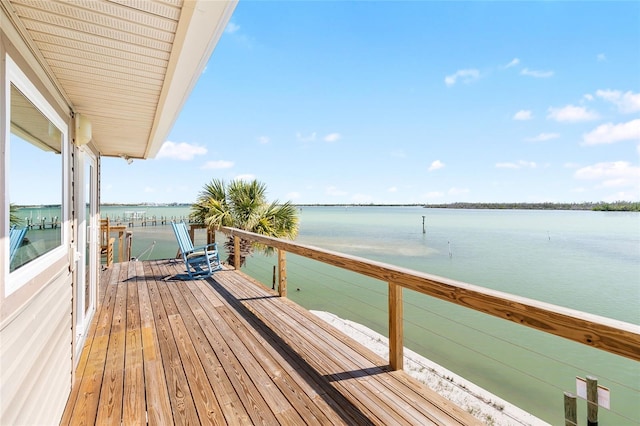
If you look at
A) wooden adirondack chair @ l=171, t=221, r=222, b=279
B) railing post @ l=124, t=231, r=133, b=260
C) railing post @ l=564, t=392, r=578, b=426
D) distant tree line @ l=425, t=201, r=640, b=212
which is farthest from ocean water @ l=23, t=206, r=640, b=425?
distant tree line @ l=425, t=201, r=640, b=212

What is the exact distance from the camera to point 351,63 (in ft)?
43.0

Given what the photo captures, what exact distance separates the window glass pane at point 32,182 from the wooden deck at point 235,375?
41.3 inches

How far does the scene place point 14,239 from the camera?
1.20 metres

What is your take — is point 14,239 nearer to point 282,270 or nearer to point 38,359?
point 38,359

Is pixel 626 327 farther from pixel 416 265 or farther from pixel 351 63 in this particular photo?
pixel 416 265

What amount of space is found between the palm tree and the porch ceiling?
15.2ft

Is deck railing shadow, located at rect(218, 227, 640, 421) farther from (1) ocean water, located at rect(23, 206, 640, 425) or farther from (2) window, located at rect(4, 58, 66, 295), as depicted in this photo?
(2) window, located at rect(4, 58, 66, 295)

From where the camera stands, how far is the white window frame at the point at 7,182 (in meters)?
1.09

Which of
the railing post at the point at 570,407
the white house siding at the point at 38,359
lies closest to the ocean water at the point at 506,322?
the railing post at the point at 570,407

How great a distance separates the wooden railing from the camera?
97 centimetres

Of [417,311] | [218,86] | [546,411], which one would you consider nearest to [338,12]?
[218,86]

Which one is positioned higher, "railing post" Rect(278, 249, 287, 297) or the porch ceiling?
the porch ceiling

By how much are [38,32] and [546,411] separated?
24.3ft

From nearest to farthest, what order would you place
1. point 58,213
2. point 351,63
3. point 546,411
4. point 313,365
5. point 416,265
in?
1. point 58,213
2. point 313,365
3. point 546,411
4. point 351,63
5. point 416,265
